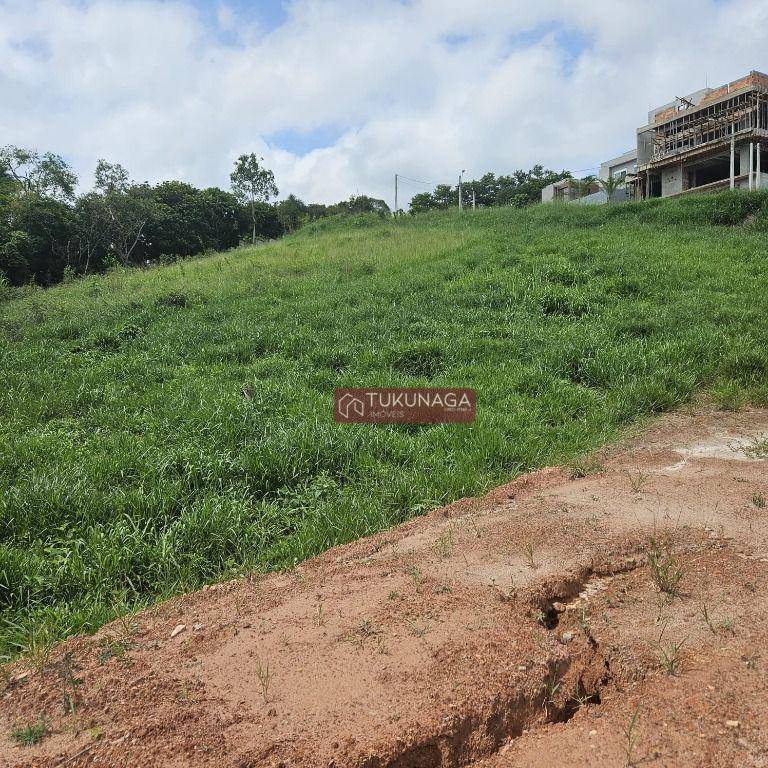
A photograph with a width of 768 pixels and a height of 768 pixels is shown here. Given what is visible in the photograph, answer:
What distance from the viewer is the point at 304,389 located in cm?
573

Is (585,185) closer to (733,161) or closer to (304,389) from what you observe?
(733,161)

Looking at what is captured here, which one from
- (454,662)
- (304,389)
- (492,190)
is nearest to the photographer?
(454,662)

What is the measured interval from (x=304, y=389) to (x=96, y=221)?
1061 inches

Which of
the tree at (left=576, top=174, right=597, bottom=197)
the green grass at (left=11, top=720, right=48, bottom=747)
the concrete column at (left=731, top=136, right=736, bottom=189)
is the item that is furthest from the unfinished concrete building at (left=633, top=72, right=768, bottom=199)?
the green grass at (left=11, top=720, right=48, bottom=747)

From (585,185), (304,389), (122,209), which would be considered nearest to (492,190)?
(585,185)

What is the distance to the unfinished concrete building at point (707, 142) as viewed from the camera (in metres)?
24.7

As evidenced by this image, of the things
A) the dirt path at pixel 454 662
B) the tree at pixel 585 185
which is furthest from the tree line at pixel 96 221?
the dirt path at pixel 454 662

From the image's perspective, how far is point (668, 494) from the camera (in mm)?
3205

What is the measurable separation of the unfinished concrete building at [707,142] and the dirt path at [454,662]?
27.6 metres

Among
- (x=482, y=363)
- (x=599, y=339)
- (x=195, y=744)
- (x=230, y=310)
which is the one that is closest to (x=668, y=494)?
(x=195, y=744)

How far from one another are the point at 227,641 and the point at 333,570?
0.76 metres

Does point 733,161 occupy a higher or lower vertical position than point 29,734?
higher

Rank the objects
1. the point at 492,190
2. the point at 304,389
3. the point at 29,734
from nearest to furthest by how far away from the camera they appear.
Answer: the point at 29,734, the point at 304,389, the point at 492,190

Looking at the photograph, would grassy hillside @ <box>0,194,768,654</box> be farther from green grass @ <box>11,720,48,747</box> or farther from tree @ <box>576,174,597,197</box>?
tree @ <box>576,174,597,197</box>
